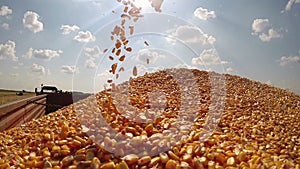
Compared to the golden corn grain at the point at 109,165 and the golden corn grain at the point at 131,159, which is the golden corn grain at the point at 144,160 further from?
the golden corn grain at the point at 109,165

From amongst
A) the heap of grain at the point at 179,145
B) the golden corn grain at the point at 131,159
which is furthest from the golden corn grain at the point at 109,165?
the golden corn grain at the point at 131,159

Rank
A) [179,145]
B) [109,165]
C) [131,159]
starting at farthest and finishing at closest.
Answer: [179,145], [131,159], [109,165]

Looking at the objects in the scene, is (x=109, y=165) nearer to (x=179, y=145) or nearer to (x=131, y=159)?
(x=131, y=159)

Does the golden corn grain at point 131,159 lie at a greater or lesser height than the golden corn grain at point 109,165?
greater

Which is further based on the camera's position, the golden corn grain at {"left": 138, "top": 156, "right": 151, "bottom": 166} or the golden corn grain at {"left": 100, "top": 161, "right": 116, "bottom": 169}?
the golden corn grain at {"left": 138, "top": 156, "right": 151, "bottom": 166}

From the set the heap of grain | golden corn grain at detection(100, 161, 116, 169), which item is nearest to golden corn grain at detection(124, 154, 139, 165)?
the heap of grain

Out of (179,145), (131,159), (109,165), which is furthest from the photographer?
(179,145)

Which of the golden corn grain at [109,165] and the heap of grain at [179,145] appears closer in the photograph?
the golden corn grain at [109,165]

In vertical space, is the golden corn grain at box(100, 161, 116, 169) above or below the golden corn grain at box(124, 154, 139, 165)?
below

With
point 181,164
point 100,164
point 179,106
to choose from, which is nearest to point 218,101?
point 179,106

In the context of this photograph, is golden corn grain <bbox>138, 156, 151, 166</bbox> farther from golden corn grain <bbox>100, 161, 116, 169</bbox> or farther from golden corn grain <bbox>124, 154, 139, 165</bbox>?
golden corn grain <bbox>100, 161, 116, 169</bbox>

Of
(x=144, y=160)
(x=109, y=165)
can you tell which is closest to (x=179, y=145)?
(x=144, y=160)

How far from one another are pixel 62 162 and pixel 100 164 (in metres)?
0.28

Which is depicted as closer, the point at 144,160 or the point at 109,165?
the point at 109,165
